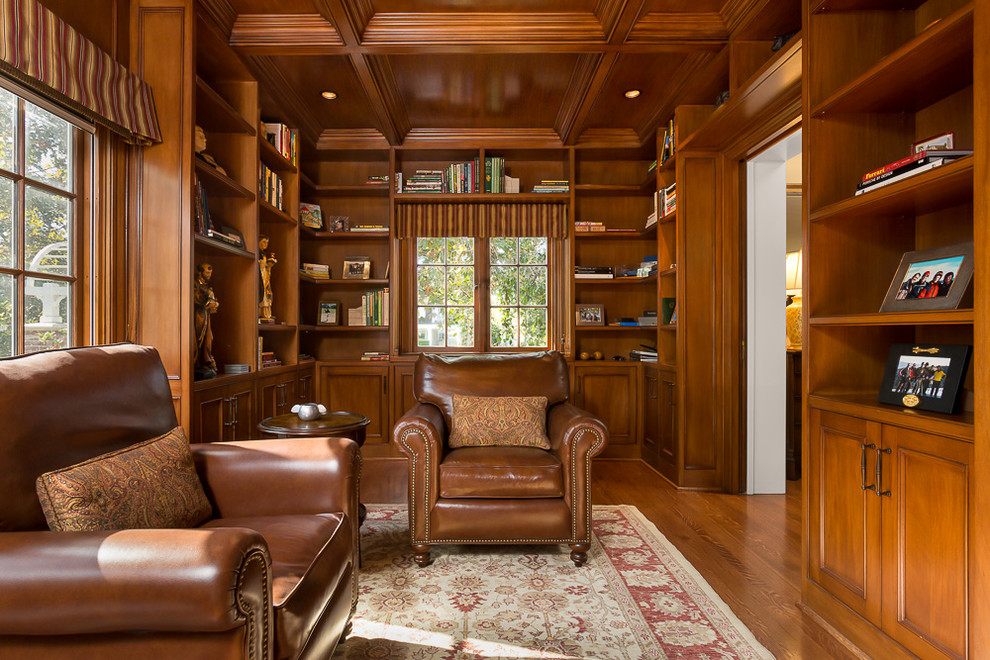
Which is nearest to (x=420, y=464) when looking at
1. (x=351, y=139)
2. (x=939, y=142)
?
(x=939, y=142)

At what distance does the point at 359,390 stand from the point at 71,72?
302cm

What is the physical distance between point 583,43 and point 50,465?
121 inches

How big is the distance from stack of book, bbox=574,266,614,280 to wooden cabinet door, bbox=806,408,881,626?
2763 millimetres

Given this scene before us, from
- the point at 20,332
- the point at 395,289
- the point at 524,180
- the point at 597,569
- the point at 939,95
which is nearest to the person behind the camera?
the point at 939,95

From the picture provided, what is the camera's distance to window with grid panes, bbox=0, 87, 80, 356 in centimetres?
207

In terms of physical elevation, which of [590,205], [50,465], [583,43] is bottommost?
[50,465]

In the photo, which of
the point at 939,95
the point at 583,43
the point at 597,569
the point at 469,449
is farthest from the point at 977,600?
the point at 583,43

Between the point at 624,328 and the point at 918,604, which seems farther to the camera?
the point at 624,328

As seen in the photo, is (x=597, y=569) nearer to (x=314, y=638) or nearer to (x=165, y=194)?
(x=314, y=638)

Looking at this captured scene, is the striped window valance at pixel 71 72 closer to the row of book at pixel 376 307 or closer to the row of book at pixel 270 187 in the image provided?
the row of book at pixel 270 187

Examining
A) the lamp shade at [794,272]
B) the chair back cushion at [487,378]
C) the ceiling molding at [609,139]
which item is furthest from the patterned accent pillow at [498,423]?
the lamp shade at [794,272]

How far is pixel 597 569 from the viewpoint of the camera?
2547 mm

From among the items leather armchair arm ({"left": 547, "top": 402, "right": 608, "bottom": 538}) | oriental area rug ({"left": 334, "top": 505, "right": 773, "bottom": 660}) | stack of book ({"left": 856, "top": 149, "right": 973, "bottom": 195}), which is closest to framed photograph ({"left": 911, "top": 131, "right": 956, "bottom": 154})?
stack of book ({"left": 856, "top": 149, "right": 973, "bottom": 195})

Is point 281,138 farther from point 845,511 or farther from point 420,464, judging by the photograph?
point 845,511
